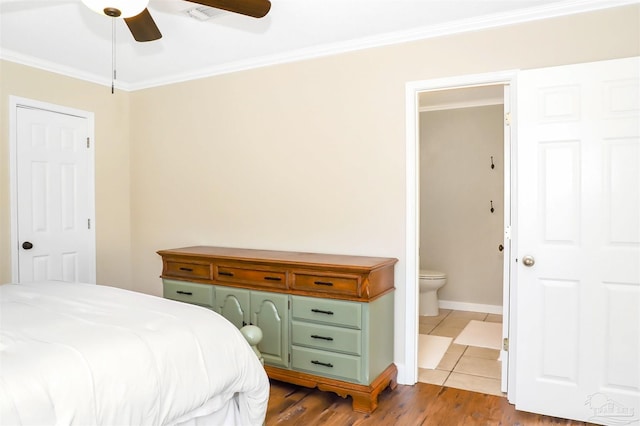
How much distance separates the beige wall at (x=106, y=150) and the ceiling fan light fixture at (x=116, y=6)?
234 centimetres

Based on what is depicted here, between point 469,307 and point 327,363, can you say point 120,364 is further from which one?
point 469,307

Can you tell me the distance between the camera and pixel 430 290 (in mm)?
4969

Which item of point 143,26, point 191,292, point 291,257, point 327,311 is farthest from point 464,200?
point 143,26

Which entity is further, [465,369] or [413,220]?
[465,369]

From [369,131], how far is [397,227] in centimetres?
73

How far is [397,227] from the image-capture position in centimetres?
321

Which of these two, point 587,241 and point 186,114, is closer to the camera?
point 587,241

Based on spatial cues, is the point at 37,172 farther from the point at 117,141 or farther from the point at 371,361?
the point at 371,361

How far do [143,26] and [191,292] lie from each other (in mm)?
1978

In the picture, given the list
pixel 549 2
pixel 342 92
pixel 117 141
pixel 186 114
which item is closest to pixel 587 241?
pixel 549 2

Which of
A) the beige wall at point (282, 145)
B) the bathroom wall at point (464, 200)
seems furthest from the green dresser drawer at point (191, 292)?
the bathroom wall at point (464, 200)

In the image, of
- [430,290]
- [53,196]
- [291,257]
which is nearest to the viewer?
[291,257]

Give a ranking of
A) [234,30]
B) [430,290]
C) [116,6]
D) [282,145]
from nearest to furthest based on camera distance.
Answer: [116,6] → [234,30] → [282,145] → [430,290]

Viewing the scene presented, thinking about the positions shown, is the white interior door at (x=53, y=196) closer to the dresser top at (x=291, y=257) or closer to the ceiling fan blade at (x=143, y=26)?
the dresser top at (x=291, y=257)
